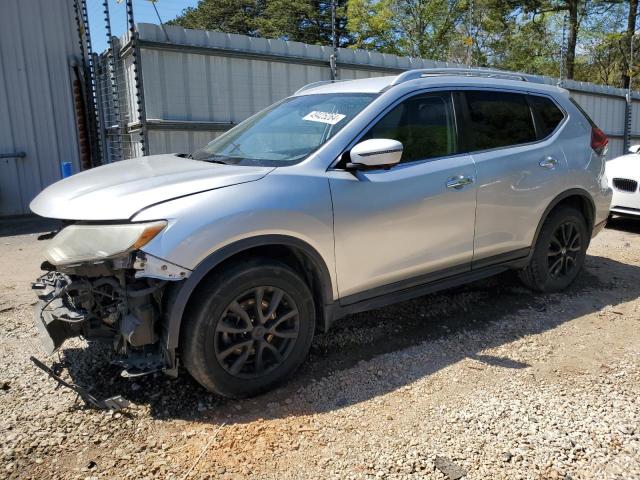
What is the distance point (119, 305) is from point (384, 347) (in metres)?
1.87

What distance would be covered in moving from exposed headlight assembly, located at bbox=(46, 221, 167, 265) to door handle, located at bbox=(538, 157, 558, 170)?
317cm

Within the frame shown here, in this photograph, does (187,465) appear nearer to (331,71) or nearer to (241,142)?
(241,142)

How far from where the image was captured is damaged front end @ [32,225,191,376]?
2.63 meters

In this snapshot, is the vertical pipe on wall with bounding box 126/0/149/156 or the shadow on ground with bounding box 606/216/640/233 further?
the shadow on ground with bounding box 606/216/640/233

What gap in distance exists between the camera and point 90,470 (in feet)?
8.03

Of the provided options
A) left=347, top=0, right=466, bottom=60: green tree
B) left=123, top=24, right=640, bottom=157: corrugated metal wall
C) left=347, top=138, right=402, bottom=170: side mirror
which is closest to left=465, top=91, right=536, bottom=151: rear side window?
left=347, top=138, right=402, bottom=170: side mirror

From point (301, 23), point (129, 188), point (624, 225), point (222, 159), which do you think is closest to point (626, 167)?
point (624, 225)

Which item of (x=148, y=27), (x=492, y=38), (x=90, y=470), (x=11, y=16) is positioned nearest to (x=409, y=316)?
(x=90, y=470)

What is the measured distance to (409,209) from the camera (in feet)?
11.4

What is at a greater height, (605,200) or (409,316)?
(605,200)

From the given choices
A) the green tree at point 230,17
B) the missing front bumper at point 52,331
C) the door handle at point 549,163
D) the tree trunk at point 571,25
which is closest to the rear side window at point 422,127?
the door handle at point 549,163

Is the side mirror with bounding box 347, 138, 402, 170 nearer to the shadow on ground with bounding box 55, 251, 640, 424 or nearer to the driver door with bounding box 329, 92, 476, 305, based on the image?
the driver door with bounding box 329, 92, 476, 305

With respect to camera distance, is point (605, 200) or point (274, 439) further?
point (605, 200)

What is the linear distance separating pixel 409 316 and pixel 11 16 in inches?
340
